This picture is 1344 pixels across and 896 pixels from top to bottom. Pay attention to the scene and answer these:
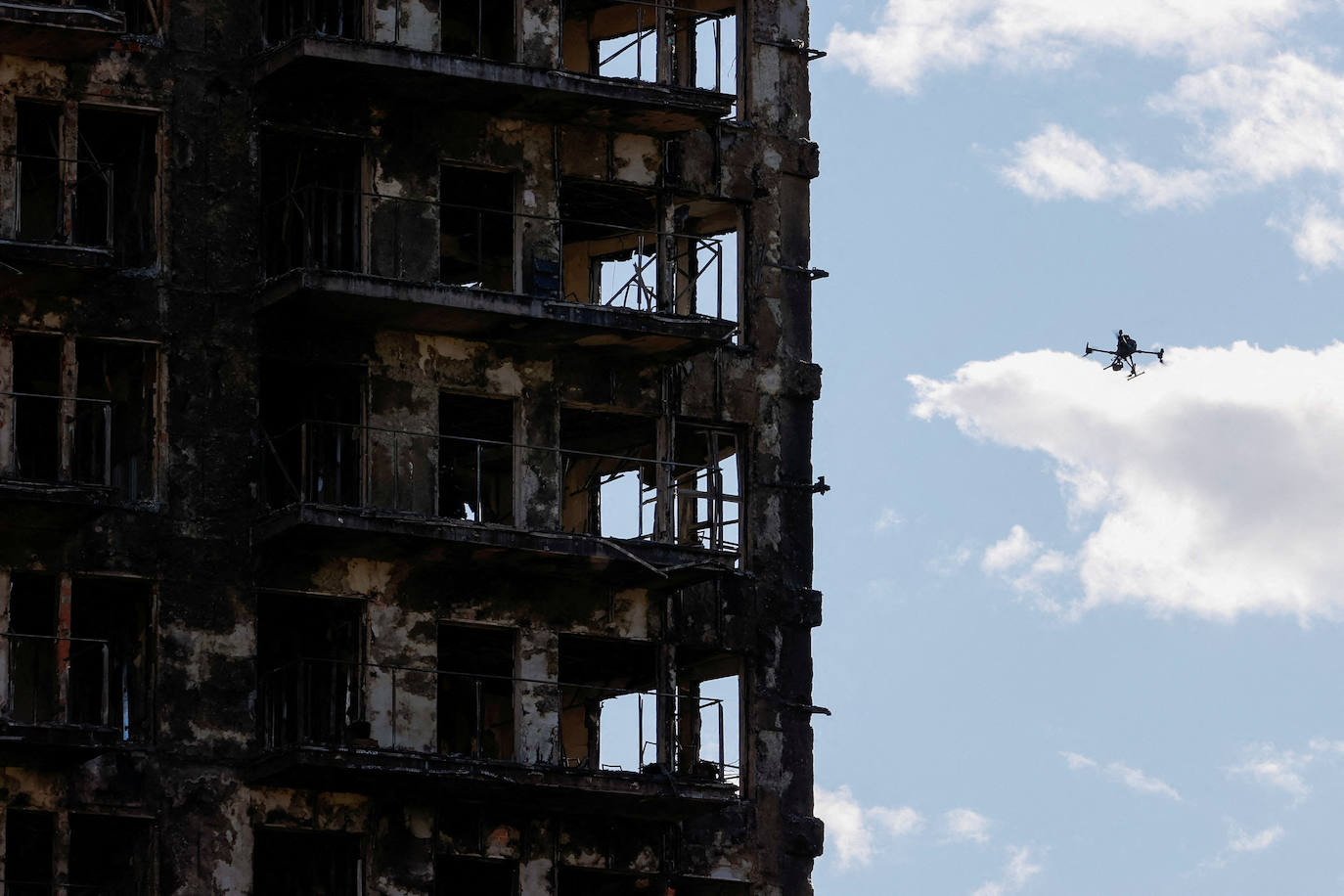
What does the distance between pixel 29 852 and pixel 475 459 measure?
11.7 m

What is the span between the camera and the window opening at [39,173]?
63406 mm

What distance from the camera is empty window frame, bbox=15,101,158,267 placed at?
209ft

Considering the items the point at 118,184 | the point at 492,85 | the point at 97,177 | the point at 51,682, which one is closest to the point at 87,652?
the point at 51,682

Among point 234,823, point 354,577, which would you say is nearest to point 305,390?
point 354,577

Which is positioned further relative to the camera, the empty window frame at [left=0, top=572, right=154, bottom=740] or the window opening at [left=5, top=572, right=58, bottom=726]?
the window opening at [left=5, top=572, right=58, bottom=726]

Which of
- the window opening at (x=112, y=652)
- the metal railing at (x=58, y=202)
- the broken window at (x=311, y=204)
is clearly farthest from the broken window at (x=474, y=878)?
the metal railing at (x=58, y=202)

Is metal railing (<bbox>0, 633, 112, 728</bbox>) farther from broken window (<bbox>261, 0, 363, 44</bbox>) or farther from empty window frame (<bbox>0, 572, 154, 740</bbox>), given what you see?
broken window (<bbox>261, 0, 363, 44</bbox>)

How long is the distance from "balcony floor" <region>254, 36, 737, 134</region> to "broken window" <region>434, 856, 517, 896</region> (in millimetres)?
12203

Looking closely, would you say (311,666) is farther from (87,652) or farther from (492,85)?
(492,85)

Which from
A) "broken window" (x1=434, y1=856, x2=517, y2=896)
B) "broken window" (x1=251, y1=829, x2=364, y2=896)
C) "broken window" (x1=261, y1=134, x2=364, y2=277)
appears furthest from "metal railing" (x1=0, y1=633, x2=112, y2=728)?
"broken window" (x1=261, y1=134, x2=364, y2=277)

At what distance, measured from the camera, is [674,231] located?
68.1m

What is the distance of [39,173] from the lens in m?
64.6

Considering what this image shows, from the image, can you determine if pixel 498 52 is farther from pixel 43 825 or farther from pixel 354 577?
pixel 43 825

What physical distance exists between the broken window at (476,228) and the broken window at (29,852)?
36.4ft
